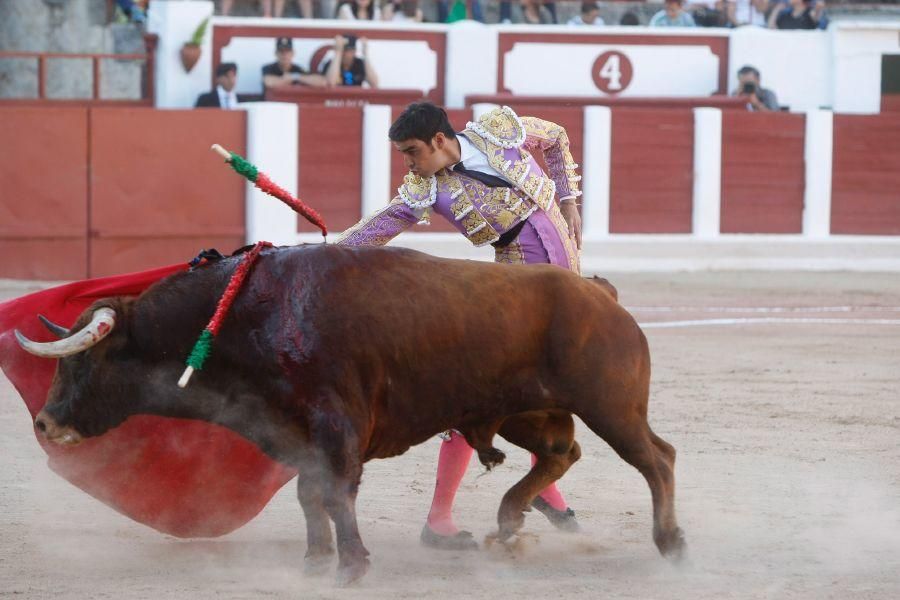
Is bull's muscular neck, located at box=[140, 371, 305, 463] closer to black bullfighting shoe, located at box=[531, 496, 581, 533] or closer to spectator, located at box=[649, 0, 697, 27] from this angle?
black bullfighting shoe, located at box=[531, 496, 581, 533]

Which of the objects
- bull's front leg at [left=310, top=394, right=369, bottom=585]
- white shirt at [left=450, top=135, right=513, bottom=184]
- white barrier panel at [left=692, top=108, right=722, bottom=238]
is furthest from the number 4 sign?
bull's front leg at [left=310, top=394, right=369, bottom=585]

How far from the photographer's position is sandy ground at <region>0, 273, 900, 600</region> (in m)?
3.48

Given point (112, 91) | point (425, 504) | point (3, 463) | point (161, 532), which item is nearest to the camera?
point (161, 532)

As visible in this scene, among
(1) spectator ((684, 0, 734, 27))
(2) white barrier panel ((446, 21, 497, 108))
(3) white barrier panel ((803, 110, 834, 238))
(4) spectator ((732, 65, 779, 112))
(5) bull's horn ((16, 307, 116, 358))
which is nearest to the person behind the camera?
(5) bull's horn ((16, 307, 116, 358))

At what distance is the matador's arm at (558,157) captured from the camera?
411 centimetres

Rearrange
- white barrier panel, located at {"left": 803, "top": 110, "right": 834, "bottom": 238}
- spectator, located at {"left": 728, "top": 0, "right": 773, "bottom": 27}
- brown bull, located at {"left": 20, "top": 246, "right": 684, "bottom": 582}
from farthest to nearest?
spectator, located at {"left": 728, "top": 0, "right": 773, "bottom": 27}
white barrier panel, located at {"left": 803, "top": 110, "right": 834, "bottom": 238}
brown bull, located at {"left": 20, "top": 246, "right": 684, "bottom": 582}

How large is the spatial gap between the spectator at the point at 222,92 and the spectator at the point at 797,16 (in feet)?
15.3

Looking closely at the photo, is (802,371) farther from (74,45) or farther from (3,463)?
(74,45)

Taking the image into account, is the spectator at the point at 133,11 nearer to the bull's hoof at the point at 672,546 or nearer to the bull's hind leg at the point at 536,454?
the bull's hind leg at the point at 536,454

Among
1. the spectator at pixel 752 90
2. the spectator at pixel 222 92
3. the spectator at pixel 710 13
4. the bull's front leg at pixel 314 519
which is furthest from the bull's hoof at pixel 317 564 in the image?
the spectator at pixel 710 13

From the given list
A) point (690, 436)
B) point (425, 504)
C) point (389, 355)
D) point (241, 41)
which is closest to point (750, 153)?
point (241, 41)

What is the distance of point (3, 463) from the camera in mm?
4785

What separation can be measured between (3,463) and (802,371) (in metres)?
3.59

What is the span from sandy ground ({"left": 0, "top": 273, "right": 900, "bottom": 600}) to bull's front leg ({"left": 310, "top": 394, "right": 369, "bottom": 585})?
9 cm
